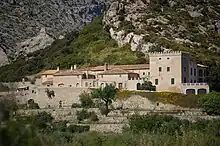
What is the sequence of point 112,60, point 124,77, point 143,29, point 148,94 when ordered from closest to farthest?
point 148,94, point 124,77, point 112,60, point 143,29

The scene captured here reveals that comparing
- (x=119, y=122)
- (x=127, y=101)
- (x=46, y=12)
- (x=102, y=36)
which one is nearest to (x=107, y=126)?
(x=119, y=122)

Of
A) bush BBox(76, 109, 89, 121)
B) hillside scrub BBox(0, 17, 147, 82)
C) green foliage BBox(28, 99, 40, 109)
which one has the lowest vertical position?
bush BBox(76, 109, 89, 121)

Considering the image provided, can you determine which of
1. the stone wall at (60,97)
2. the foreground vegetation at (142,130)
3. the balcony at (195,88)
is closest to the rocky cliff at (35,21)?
the stone wall at (60,97)

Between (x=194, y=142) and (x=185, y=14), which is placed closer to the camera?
(x=194, y=142)

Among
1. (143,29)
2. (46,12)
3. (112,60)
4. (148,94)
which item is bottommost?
(148,94)

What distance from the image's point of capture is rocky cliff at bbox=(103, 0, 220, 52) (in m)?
87.7

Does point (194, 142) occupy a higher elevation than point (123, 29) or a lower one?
lower

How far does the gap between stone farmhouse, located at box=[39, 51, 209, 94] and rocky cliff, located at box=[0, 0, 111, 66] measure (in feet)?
144

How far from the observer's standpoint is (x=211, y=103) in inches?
2303

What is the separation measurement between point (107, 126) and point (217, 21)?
161 ft

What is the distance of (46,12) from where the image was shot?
140 meters

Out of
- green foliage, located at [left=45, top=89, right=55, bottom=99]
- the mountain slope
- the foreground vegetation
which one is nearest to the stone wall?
green foliage, located at [left=45, top=89, right=55, bottom=99]

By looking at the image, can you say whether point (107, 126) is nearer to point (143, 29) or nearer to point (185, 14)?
point (143, 29)

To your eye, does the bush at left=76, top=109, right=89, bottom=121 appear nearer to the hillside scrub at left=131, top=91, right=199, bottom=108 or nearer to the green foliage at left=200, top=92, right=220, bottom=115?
the hillside scrub at left=131, top=91, right=199, bottom=108
